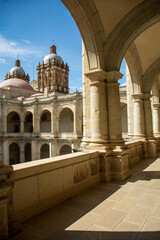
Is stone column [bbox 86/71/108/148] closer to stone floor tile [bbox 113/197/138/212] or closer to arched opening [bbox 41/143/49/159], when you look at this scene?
stone floor tile [bbox 113/197/138/212]

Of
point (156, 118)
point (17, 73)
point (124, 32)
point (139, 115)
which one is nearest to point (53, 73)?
point (17, 73)

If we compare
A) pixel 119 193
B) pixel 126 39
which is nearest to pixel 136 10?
pixel 126 39

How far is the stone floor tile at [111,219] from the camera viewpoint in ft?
7.70

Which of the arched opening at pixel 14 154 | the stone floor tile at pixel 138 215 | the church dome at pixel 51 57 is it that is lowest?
the arched opening at pixel 14 154

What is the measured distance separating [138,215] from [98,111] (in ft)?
8.22

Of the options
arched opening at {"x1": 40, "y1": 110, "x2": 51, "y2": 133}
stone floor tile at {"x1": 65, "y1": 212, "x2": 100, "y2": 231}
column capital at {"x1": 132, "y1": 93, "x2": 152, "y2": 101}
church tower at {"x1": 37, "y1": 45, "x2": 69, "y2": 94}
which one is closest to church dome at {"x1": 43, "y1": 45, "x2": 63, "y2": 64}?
church tower at {"x1": 37, "y1": 45, "x2": 69, "y2": 94}

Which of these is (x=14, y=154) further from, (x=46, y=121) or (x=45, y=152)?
(x=46, y=121)

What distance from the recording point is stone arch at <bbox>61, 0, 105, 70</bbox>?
411cm

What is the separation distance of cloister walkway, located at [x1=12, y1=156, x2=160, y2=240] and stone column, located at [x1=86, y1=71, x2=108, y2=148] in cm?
122

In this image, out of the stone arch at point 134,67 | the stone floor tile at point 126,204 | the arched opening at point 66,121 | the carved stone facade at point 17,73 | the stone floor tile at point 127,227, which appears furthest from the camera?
the carved stone facade at point 17,73

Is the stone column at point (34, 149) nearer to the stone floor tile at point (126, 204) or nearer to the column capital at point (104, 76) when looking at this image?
the column capital at point (104, 76)

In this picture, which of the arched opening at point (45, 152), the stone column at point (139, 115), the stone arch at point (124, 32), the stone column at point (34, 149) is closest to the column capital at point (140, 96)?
the stone column at point (139, 115)

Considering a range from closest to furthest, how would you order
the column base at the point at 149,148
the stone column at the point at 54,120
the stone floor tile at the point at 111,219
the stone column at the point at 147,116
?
the stone floor tile at the point at 111,219 < the column base at the point at 149,148 < the stone column at the point at 147,116 < the stone column at the point at 54,120

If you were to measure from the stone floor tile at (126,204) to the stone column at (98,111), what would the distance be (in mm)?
1474
